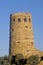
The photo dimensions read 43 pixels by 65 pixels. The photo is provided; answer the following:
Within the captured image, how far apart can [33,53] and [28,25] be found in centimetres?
455

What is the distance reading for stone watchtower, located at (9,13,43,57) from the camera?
48.2 m

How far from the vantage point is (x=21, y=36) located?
159 ft

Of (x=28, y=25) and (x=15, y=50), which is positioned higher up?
(x=28, y=25)

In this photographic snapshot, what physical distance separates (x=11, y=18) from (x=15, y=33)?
257cm

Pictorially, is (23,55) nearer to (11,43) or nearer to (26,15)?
(11,43)

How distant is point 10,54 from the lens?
158 feet

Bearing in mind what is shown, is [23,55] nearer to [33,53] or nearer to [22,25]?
[33,53]

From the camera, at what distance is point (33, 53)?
158 ft

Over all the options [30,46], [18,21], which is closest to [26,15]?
[18,21]

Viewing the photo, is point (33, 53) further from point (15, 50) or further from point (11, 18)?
point (11, 18)

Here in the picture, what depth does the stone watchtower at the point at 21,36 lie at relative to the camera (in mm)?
48250

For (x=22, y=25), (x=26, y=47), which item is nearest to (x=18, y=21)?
(x=22, y=25)

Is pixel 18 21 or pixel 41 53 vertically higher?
pixel 18 21

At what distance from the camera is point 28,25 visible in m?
48.8
